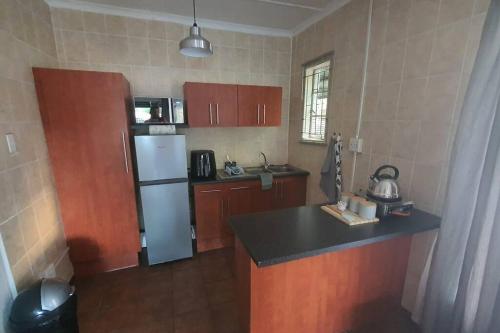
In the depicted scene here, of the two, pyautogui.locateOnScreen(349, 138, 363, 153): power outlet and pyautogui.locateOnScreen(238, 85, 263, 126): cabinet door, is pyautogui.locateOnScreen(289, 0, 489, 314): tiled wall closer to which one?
pyautogui.locateOnScreen(349, 138, 363, 153): power outlet

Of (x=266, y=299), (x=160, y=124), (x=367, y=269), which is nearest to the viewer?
(x=266, y=299)

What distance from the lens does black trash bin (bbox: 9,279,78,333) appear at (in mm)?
1146

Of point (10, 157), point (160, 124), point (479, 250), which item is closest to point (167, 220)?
point (160, 124)

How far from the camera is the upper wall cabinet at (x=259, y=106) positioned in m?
2.46

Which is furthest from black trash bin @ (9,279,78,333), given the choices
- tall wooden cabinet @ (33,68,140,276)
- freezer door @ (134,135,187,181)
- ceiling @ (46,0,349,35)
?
ceiling @ (46,0,349,35)

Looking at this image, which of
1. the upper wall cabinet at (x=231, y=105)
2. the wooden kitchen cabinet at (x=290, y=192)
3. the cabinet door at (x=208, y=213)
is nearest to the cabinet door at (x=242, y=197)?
the cabinet door at (x=208, y=213)

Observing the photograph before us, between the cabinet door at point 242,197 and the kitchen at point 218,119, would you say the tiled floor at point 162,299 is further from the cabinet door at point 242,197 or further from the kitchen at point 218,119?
the cabinet door at point 242,197

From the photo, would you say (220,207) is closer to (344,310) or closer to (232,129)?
(232,129)

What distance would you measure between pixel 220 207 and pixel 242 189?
31cm

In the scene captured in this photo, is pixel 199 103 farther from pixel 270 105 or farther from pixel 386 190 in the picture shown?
Answer: pixel 386 190

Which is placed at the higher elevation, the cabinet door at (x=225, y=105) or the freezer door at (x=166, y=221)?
the cabinet door at (x=225, y=105)

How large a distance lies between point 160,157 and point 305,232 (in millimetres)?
1485

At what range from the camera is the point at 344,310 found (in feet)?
4.69

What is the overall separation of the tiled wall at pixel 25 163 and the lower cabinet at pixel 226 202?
1.19 meters
